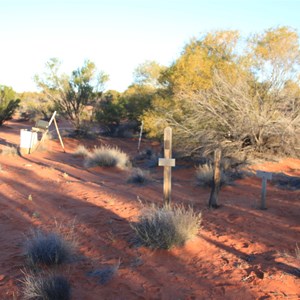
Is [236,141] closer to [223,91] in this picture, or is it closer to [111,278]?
[223,91]

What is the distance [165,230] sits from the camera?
5766 millimetres

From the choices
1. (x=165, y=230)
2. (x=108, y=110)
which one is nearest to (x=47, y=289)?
(x=165, y=230)

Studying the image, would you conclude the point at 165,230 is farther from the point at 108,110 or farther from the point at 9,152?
the point at 108,110

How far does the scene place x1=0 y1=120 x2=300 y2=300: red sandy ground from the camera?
15.1ft

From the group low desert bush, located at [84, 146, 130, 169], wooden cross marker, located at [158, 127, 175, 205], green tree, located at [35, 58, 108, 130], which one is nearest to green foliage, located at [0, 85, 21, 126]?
green tree, located at [35, 58, 108, 130]

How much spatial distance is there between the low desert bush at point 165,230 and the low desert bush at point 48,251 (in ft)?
3.78

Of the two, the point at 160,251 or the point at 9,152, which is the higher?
the point at 9,152

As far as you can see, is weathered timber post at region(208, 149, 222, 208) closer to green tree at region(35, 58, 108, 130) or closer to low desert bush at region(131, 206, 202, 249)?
low desert bush at region(131, 206, 202, 249)

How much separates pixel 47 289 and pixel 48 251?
1.13m

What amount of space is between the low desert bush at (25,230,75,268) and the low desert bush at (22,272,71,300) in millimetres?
830

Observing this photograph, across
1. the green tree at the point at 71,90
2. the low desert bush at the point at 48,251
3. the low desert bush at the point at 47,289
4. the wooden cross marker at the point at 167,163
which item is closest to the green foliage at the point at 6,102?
the green tree at the point at 71,90

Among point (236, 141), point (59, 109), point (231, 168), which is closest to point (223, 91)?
point (236, 141)

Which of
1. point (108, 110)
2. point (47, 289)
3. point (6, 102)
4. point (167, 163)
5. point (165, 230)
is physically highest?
point (6, 102)

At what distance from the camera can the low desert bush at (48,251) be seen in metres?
5.34
